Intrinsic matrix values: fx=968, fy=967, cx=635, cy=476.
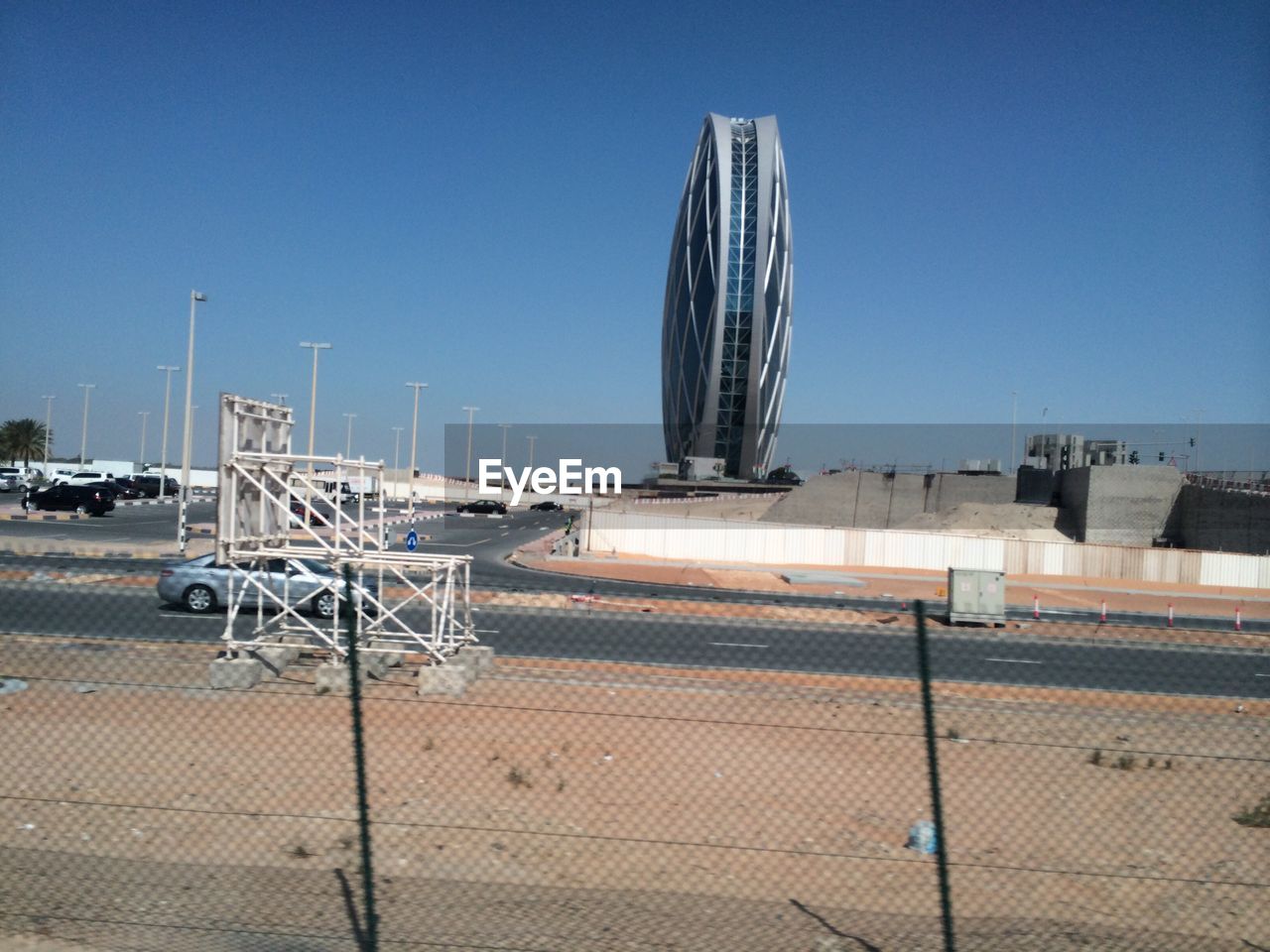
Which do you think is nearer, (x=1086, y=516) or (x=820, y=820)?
(x=820, y=820)

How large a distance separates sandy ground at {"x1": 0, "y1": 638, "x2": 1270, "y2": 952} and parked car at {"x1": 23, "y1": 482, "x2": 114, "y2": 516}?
126ft

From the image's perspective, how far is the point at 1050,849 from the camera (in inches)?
257

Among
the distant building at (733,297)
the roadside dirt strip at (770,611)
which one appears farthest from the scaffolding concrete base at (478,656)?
the distant building at (733,297)

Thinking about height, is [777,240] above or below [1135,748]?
above

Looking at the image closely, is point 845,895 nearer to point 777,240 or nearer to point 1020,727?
point 1020,727

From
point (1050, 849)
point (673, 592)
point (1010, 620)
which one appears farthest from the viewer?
point (673, 592)

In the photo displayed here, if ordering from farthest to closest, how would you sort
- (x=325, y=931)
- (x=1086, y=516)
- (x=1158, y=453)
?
(x=1158, y=453) < (x=1086, y=516) < (x=325, y=931)

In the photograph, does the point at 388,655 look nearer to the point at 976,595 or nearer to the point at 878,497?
the point at 976,595

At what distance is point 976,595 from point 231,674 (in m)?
17.3

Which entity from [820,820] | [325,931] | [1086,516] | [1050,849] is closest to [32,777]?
[325,931]

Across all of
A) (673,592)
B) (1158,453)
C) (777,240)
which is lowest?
(673,592)

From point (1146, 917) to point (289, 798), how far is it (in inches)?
214

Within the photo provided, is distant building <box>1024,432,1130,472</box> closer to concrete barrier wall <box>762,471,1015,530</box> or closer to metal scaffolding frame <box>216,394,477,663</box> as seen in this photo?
concrete barrier wall <box>762,471,1015,530</box>

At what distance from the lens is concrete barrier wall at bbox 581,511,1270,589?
36.0 metres
